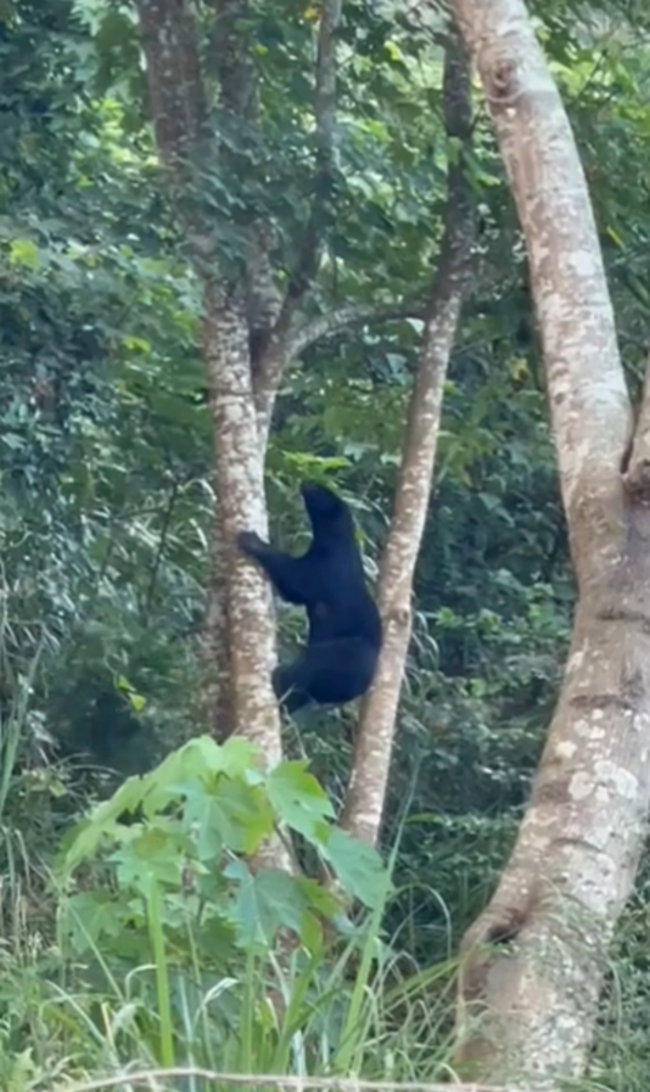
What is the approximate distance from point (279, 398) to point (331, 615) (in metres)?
1.06

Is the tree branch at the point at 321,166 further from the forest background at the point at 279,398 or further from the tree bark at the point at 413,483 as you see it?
the tree bark at the point at 413,483

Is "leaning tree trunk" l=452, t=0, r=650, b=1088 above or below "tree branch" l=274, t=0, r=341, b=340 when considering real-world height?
below

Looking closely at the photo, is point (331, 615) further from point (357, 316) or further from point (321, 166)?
point (321, 166)

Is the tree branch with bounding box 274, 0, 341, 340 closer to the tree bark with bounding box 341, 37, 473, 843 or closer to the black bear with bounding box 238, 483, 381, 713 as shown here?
the tree bark with bounding box 341, 37, 473, 843

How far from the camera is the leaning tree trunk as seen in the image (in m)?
2.69

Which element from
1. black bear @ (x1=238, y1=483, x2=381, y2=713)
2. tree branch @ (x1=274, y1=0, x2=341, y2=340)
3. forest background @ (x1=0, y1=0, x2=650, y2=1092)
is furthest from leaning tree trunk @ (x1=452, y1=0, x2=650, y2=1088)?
black bear @ (x1=238, y1=483, x2=381, y2=713)

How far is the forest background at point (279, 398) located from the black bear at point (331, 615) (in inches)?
10.7

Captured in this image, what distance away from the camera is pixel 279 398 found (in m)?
6.06

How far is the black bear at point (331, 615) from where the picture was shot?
509 centimetres

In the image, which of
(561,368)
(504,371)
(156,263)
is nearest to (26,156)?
(156,263)

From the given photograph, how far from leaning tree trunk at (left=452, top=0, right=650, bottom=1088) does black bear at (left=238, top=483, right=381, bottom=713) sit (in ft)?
5.87

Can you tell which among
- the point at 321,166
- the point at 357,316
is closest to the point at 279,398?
the point at 357,316

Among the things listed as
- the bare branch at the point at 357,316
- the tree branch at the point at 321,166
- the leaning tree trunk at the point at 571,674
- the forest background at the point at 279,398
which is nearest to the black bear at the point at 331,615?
the forest background at the point at 279,398

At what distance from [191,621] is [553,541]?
4.98 feet
